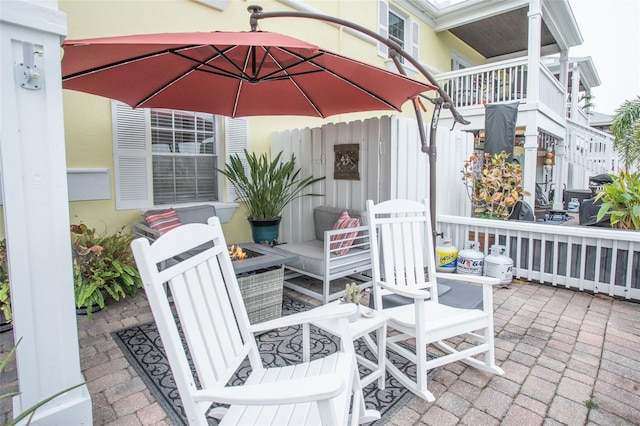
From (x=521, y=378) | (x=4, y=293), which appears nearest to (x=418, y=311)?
(x=521, y=378)

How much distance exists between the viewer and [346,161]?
450cm

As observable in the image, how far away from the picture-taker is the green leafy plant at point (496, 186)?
16.5 ft

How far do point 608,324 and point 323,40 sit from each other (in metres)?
5.46

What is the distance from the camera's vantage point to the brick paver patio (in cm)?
199

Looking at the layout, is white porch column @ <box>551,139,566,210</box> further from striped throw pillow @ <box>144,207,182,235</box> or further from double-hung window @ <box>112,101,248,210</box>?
striped throw pillow @ <box>144,207,182,235</box>

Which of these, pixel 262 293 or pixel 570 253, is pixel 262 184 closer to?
pixel 262 293

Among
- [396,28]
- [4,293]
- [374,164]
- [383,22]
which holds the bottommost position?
[4,293]

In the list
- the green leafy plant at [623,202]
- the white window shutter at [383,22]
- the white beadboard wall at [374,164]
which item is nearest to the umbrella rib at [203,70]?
the white beadboard wall at [374,164]

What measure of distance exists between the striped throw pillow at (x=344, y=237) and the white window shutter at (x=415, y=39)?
5679mm

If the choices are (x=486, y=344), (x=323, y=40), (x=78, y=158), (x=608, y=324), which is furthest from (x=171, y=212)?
(x=608, y=324)

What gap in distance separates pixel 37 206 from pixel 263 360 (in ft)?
5.59

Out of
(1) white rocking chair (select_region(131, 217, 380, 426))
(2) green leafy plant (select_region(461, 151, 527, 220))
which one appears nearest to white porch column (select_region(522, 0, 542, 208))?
(2) green leafy plant (select_region(461, 151, 527, 220))

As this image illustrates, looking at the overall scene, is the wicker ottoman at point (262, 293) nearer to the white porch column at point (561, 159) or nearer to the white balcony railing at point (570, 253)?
the white balcony railing at point (570, 253)

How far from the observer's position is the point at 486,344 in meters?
2.40
